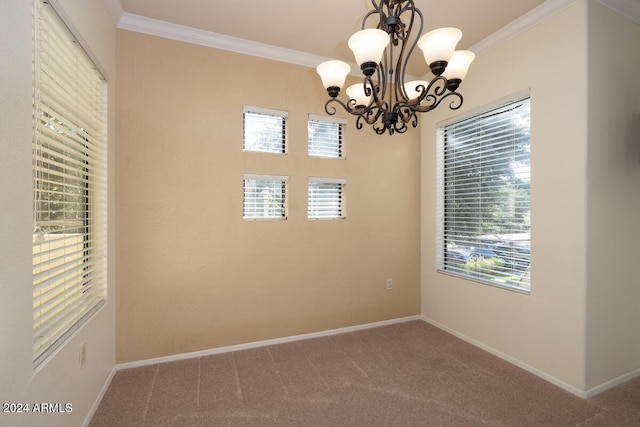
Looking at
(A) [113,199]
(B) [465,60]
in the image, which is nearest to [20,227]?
(A) [113,199]

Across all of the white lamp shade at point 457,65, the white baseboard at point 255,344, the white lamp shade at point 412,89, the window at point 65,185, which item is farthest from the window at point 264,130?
the white baseboard at point 255,344

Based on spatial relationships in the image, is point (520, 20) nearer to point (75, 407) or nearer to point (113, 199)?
point (113, 199)

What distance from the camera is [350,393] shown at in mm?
2193

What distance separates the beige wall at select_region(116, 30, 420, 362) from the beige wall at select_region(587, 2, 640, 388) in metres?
1.79

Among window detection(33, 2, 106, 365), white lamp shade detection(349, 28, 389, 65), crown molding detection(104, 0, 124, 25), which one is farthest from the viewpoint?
crown molding detection(104, 0, 124, 25)

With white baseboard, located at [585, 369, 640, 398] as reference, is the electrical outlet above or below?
above

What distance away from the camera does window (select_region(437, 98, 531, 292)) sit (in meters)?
2.57

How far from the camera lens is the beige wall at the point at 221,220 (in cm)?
256

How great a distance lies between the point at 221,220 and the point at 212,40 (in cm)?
163

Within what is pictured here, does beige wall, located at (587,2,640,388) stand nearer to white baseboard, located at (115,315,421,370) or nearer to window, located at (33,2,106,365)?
white baseboard, located at (115,315,421,370)

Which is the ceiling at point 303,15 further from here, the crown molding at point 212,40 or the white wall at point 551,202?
the white wall at point 551,202

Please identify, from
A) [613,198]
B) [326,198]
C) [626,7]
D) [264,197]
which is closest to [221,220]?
[264,197]

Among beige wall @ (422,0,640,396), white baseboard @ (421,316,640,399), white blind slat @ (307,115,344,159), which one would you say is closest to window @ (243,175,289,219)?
white blind slat @ (307,115,344,159)

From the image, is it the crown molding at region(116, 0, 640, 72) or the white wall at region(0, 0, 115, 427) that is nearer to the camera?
the white wall at region(0, 0, 115, 427)
